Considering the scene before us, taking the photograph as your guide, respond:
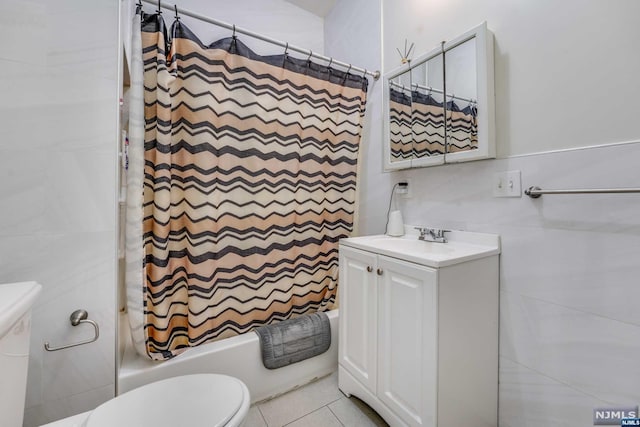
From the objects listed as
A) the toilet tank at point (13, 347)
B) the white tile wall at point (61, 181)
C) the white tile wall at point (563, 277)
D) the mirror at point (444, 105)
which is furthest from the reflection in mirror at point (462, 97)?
the toilet tank at point (13, 347)

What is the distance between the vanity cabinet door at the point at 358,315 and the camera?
125 centimetres

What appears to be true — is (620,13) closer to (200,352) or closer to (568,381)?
(568,381)

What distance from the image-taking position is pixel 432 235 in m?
1.40

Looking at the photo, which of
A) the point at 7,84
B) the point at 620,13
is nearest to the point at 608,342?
the point at 620,13

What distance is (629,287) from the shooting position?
849 millimetres

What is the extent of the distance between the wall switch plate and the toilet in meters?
1.30

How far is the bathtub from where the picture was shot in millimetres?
1204

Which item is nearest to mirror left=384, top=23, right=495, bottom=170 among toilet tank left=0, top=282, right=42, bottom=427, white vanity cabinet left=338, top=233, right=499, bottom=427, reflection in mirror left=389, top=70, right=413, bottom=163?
reflection in mirror left=389, top=70, right=413, bottom=163

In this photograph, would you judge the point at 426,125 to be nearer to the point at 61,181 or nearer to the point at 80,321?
the point at 61,181

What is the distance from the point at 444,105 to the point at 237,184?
120cm

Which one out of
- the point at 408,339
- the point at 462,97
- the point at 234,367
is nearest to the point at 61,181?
the point at 234,367

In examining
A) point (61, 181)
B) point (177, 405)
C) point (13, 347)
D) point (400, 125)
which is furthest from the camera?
point (400, 125)

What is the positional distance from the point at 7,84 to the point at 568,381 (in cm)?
230

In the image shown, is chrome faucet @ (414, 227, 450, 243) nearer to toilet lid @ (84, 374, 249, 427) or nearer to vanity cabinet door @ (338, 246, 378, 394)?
vanity cabinet door @ (338, 246, 378, 394)
